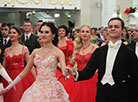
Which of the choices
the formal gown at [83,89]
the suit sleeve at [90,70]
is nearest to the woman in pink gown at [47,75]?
the suit sleeve at [90,70]

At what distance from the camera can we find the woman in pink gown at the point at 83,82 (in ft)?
21.0

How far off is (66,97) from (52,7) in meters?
14.6

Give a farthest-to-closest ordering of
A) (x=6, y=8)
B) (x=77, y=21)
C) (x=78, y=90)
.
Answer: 1. (x=77, y=21)
2. (x=6, y=8)
3. (x=78, y=90)

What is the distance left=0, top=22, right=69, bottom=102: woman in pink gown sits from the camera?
15.9 ft

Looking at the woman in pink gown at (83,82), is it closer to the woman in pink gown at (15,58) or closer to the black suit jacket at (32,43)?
the woman in pink gown at (15,58)

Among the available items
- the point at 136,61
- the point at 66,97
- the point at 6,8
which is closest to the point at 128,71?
the point at 136,61

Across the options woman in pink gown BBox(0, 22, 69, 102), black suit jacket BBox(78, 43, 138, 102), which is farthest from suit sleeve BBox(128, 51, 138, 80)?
woman in pink gown BBox(0, 22, 69, 102)

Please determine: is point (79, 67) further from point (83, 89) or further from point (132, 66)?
point (132, 66)

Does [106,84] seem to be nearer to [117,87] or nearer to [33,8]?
[117,87]

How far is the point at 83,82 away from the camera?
650 centimetres

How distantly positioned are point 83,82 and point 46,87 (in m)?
1.74

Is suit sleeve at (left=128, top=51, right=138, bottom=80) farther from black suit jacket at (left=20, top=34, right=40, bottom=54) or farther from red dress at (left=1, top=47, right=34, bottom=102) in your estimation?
black suit jacket at (left=20, top=34, right=40, bottom=54)

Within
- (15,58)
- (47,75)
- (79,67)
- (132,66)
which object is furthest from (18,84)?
(132,66)

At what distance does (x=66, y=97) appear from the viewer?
4.96 m
